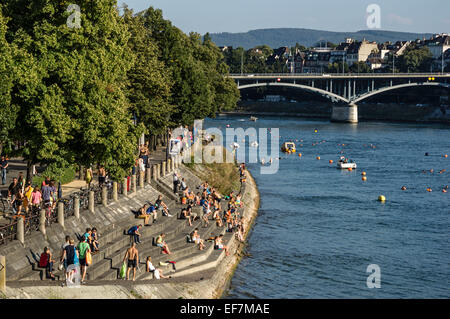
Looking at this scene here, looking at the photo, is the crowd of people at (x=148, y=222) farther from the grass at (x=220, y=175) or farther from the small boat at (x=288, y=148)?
the small boat at (x=288, y=148)

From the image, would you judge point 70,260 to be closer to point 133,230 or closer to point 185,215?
point 133,230

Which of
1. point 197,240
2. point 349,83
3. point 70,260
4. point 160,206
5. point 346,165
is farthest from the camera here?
point 349,83

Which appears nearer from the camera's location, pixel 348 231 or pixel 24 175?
pixel 24 175

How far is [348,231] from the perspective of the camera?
40.1m

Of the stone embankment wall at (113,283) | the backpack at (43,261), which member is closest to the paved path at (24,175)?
the stone embankment wall at (113,283)

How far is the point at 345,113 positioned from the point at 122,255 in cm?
11369

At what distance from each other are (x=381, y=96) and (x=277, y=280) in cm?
13019

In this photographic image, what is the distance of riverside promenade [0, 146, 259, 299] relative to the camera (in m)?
20.0

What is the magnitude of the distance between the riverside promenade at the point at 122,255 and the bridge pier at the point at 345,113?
101 meters

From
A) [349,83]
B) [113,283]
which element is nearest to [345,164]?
[113,283]

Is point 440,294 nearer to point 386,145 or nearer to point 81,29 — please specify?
point 81,29

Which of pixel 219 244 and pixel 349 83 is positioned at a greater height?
pixel 349 83

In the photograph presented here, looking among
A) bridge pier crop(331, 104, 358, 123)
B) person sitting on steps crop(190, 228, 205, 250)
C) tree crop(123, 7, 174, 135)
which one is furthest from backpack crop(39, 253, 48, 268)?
bridge pier crop(331, 104, 358, 123)

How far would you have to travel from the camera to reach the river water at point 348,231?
96.8 feet
